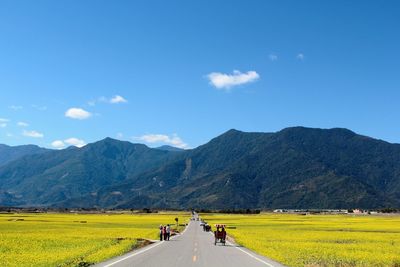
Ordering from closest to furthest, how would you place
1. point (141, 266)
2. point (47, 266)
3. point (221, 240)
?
point (141, 266) < point (47, 266) < point (221, 240)

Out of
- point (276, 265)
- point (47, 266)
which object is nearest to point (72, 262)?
point (47, 266)

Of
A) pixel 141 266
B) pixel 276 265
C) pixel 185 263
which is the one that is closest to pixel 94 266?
pixel 141 266

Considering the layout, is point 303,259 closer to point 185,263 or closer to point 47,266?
point 185,263

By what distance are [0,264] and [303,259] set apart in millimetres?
17423

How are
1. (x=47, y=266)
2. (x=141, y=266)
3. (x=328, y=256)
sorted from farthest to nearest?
(x=328, y=256) → (x=47, y=266) → (x=141, y=266)

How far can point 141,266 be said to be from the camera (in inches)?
954

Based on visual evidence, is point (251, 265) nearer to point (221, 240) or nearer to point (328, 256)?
point (328, 256)

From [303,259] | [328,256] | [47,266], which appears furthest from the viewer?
[328,256]

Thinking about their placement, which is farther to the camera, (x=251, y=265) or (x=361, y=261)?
(x=361, y=261)

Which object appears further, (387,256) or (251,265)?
(387,256)

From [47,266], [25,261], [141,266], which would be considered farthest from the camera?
[25,261]

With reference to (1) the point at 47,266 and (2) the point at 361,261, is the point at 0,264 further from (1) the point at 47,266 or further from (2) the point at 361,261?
(2) the point at 361,261

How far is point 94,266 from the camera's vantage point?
79.7 feet

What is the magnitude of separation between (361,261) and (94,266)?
1649 cm
